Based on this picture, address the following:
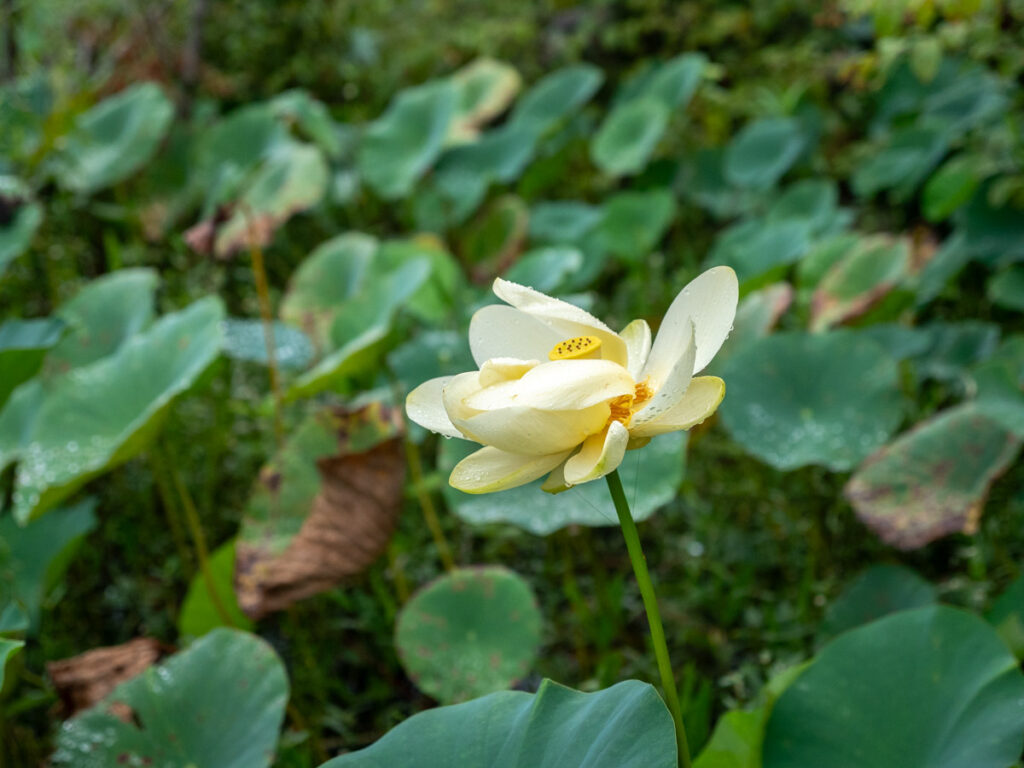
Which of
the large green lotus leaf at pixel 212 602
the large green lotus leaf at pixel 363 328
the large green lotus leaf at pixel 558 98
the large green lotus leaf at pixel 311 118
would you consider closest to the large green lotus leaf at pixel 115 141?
the large green lotus leaf at pixel 311 118

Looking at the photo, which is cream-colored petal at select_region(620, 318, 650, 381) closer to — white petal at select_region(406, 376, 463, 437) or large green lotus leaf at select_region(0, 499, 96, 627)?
white petal at select_region(406, 376, 463, 437)

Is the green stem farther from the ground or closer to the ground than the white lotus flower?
closer to the ground

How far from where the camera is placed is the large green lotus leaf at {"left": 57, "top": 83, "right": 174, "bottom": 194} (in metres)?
2.23

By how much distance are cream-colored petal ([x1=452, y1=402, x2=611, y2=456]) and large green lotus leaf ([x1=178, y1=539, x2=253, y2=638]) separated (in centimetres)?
72

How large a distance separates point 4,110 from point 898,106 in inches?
84.2

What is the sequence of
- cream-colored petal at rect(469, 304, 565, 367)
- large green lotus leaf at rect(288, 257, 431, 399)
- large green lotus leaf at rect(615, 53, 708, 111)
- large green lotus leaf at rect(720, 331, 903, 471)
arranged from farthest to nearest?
1. large green lotus leaf at rect(615, 53, 708, 111)
2. large green lotus leaf at rect(288, 257, 431, 399)
3. large green lotus leaf at rect(720, 331, 903, 471)
4. cream-colored petal at rect(469, 304, 565, 367)

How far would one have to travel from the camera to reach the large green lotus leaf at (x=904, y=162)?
1.96 meters

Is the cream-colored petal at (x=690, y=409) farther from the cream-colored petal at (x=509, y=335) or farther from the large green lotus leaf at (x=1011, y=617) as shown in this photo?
the large green lotus leaf at (x=1011, y=617)

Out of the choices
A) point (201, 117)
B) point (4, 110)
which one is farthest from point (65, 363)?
point (201, 117)

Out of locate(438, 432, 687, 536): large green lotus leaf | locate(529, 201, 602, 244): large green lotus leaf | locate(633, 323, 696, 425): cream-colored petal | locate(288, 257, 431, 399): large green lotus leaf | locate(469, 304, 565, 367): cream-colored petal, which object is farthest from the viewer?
locate(529, 201, 602, 244): large green lotus leaf

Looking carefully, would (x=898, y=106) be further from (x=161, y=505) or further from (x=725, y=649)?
(x=161, y=505)

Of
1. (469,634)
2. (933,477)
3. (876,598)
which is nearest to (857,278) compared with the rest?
(933,477)

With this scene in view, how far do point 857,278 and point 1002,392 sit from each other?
1.39 ft

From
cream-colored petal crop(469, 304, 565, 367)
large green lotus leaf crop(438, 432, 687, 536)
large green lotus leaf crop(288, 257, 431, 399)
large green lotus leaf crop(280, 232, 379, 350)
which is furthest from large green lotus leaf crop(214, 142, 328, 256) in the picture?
cream-colored petal crop(469, 304, 565, 367)
